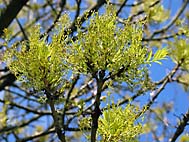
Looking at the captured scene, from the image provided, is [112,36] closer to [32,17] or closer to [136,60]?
[136,60]

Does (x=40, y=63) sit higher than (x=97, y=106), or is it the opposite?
(x=40, y=63)

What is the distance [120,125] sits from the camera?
1137mm

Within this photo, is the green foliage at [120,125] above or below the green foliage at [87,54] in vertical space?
below

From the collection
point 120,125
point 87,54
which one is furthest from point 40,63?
point 120,125

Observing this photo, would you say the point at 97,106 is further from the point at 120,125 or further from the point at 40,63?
the point at 40,63

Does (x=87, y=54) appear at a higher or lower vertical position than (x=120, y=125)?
higher

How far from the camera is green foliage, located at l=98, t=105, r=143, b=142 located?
1.14 meters

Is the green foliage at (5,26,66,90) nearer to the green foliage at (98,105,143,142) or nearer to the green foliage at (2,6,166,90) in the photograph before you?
the green foliage at (2,6,166,90)

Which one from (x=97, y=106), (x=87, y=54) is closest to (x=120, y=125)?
(x=97, y=106)

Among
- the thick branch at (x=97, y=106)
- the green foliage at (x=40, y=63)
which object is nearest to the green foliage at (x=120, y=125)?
the thick branch at (x=97, y=106)

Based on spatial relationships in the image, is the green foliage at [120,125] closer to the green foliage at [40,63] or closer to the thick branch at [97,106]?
the thick branch at [97,106]

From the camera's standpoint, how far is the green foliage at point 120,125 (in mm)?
1142

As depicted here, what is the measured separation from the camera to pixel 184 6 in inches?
123

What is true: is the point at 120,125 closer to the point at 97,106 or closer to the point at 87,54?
the point at 97,106
